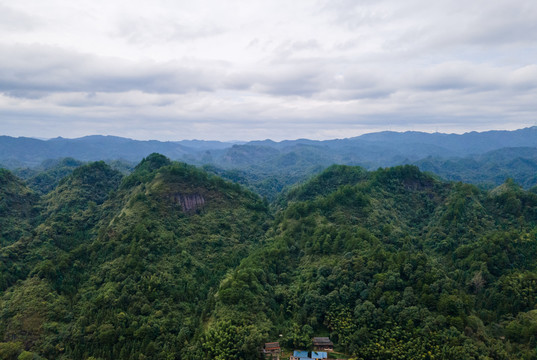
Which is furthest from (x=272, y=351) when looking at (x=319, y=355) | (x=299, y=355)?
(x=319, y=355)

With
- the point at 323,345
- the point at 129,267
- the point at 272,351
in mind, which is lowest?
the point at 323,345

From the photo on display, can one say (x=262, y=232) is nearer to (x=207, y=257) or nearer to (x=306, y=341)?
(x=207, y=257)

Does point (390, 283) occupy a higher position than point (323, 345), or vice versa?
point (390, 283)

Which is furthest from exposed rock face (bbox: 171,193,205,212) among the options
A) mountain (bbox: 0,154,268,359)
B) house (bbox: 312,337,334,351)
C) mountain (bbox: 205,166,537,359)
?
house (bbox: 312,337,334,351)

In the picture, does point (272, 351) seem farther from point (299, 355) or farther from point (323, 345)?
point (323, 345)

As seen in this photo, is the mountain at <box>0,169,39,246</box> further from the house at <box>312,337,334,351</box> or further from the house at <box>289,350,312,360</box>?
the house at <box>312,337,334,351</box>

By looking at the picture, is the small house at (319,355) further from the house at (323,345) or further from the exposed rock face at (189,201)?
the exposed rock face at (189,201)

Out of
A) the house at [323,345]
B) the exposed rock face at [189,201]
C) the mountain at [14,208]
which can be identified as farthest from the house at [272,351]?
the mountain at [14,208]
